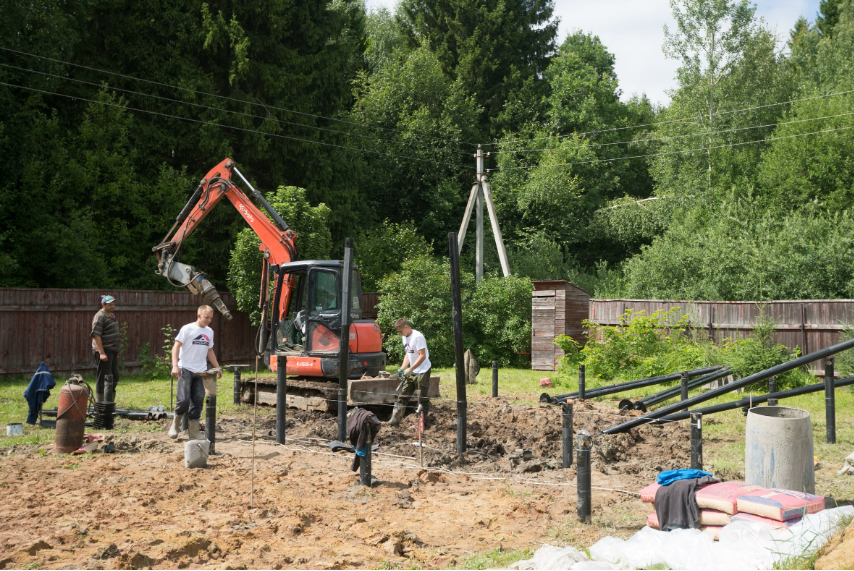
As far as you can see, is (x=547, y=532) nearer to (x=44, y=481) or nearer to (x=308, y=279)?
(x=44, y=481)

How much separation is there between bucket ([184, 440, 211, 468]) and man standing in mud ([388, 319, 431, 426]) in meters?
3.34

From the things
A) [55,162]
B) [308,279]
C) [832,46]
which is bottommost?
[308,279]

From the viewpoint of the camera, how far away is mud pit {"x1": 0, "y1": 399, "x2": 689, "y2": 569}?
220 inches

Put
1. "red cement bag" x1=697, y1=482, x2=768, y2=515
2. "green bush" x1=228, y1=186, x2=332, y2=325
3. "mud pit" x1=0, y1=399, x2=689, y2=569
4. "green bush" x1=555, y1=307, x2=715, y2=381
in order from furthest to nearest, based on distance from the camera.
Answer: "green bush" x1=228, y1=186, x2=332, y2=325 < "green bush" x1=555, y1=307, x2=715, y2=381 < "mud pit" x1=0, y1=399, x2=689, y2=569 < "red cement bag" x1=697, y1=482, x2=768, y2=515

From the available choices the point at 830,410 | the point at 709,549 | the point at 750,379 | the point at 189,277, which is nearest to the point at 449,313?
the point at 189,277

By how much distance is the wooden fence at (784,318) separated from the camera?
1781 cm

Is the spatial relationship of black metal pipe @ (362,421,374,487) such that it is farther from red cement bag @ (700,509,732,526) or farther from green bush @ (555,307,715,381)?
green bush @ (555,307,715,381)

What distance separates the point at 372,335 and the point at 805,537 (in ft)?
29.3

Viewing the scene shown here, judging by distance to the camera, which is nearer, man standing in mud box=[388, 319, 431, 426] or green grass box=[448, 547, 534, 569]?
green grass box=[448, 547, 534, 569]

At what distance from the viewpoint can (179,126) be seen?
2564 centimetres

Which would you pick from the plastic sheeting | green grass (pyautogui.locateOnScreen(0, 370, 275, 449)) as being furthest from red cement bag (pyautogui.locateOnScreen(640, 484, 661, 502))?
green grass (pyautogui.locateOnScreen(0, 370, 275, 449))

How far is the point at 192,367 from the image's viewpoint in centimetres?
935

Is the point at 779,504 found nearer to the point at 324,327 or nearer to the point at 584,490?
the point at 584,490

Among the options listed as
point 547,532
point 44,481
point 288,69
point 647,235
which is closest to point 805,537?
point 547,532
